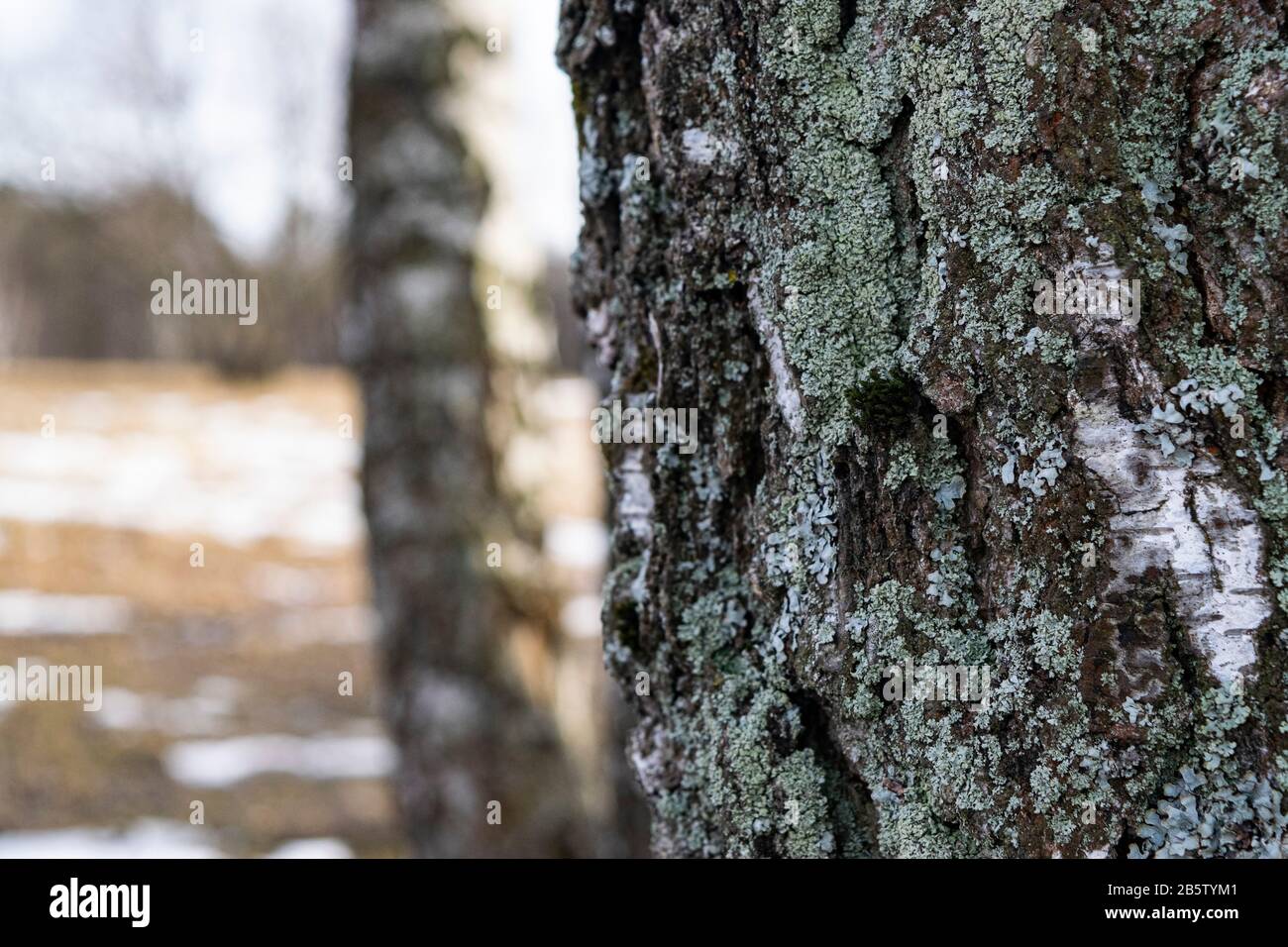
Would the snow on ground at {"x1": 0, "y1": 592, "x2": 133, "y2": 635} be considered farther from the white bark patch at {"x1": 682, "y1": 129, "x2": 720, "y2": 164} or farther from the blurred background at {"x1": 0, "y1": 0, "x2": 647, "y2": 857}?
the white bark patch at {"x1": 682, "y1": 129, "x2": 720, "y2": 164}

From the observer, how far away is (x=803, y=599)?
1.03 m

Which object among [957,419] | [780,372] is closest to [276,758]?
[780,372]

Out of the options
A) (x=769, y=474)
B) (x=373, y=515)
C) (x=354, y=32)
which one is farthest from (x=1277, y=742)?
(x=354, y=32)

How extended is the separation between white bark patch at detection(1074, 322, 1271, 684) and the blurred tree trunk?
218 cm

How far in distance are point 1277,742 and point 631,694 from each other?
0.70 metres

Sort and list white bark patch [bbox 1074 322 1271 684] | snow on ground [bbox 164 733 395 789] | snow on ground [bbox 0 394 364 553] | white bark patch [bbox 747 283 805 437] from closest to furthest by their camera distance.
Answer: white bark patch [bbox 1074 322 1271 684], white bark patch [bbox 747 283 805 437], snow on ground [bbox 164 733 395 789], snow on ground [bbox 0 394 364 553]

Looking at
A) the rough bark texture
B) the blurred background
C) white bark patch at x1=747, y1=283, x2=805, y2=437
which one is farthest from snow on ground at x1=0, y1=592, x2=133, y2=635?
white bark patch at x1=747, y1=283, x2=805, y2=437

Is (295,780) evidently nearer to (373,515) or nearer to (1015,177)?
(373,515)

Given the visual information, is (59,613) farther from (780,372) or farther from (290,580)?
(780,372)

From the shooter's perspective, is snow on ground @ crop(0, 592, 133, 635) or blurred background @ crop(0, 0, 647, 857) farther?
snow on ground @ crop(0, 592, 133, 635)

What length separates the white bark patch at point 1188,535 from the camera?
805 millimetres

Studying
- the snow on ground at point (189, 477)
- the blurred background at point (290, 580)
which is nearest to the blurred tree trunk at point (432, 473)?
the blurred background at point (290, 580)

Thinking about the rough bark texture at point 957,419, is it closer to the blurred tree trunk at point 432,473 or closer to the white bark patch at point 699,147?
the white bark patch at point 699,147

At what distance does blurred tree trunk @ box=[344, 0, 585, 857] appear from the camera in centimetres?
279
